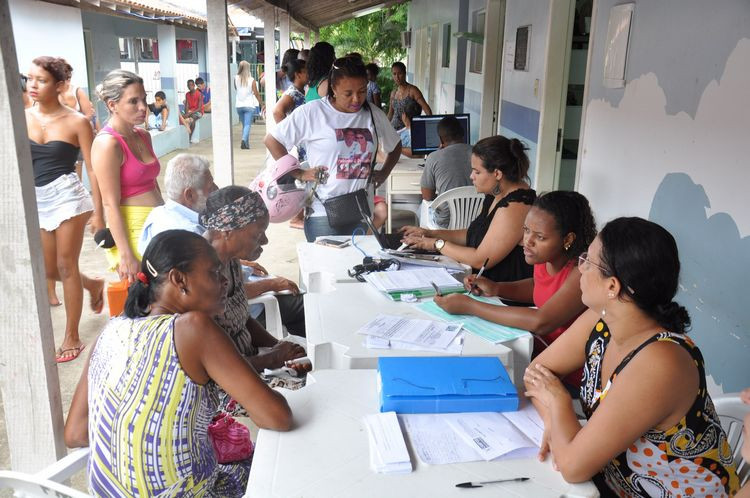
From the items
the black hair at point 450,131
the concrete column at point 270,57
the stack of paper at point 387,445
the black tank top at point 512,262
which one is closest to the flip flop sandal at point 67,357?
the black tank top at point 512,262

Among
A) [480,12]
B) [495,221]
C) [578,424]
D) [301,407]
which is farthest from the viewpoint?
[480,12]

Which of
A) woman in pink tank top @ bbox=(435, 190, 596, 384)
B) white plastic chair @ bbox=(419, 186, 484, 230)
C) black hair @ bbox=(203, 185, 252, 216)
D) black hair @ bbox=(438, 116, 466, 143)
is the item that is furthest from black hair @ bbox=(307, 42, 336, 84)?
woman in pink tank top @ bbox=(435, 190, 596, 384)

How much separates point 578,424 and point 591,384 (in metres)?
0.18

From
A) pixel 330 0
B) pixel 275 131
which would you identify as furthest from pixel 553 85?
pixel 330 0

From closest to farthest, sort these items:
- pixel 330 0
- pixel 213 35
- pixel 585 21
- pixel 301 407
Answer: pixel 301 407 < pixel 213 35 < pixel 585 21 < pixel 330 0

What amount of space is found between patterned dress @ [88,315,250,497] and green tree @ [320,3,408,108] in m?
17.4

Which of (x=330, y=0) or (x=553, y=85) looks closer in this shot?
(x=553, y=85)

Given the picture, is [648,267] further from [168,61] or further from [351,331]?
[168,61]

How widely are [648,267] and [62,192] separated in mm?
2905

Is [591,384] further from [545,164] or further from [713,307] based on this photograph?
[545,164]

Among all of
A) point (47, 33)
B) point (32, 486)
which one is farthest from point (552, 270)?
point (47, 33)

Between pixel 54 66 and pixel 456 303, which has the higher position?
pixel 54 66

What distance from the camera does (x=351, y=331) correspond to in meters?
1.94

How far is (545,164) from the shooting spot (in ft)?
15.3
